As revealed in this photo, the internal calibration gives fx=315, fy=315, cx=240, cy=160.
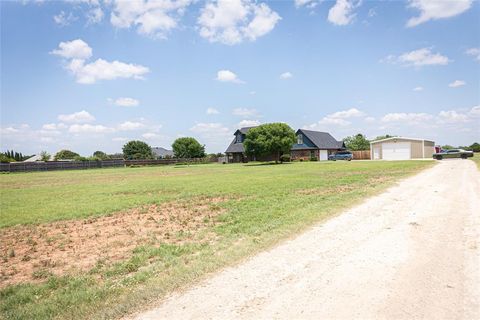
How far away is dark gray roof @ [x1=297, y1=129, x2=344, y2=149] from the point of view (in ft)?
216

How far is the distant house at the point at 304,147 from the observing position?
65.1m

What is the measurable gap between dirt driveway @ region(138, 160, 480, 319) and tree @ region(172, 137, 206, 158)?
76.0 m

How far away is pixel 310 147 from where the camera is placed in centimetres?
6494

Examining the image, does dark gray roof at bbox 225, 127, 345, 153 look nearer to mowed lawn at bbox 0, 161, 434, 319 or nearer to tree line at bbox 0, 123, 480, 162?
tree line at bbox 0, 123, 480, 162

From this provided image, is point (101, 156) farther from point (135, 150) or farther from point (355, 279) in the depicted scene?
point (355, 279)

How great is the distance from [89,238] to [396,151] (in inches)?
2301

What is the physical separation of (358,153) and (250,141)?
25.3 meters

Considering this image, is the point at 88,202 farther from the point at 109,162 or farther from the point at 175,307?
the point at 109,162

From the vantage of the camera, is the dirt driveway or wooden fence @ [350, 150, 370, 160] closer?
the dirt driveway

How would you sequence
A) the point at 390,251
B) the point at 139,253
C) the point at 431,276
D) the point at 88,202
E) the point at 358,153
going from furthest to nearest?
the point at 358,153
the point at 88,202
the point at 139,253
the point at 390,251
the point at 431,276

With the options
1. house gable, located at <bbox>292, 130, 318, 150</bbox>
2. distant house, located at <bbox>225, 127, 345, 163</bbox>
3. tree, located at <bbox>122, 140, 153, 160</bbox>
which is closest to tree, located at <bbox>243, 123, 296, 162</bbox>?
distant house, located at <bbox>225, 127, 345, 163</bbox>

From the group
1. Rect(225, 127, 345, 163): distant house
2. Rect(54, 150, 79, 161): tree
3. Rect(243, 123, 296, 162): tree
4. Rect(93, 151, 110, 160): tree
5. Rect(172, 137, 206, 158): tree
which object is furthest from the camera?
Rect(54, 150, 79, 161): tree

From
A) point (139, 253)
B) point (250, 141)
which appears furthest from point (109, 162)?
point (139, 253)

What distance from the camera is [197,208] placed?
11.2m
